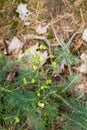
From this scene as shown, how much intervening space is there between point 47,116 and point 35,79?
1.01 feet

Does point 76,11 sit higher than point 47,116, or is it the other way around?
point 76,11

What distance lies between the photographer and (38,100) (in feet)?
8.81

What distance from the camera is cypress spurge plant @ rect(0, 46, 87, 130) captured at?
2.67m

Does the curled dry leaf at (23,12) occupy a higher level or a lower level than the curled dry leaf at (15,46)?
higher

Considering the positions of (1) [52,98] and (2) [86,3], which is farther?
(2) [86,3]

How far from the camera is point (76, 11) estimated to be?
2.98 meters

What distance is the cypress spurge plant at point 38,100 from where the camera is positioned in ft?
8.75

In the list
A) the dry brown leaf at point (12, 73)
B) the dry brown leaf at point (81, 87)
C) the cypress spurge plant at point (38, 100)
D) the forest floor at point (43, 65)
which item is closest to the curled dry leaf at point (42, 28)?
the forest floor at point (43, 65)

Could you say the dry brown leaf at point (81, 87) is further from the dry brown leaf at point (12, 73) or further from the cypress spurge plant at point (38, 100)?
the dry brown leaf at point (12, 73)

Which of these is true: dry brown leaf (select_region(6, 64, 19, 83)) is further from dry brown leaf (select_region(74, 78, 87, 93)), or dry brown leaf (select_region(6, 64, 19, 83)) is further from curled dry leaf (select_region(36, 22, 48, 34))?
dry brown leaf (select_region(74, 78, 87, 93))

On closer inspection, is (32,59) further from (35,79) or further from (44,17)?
(44,17)

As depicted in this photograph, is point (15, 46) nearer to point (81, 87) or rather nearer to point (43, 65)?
point (43, 65)

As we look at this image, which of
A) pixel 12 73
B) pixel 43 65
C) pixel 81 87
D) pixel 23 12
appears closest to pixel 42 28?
pixel 23 12

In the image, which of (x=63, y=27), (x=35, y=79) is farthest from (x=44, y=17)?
(x=35, y=79)
